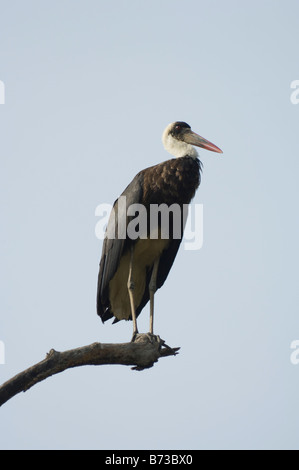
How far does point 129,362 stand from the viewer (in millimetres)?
7414

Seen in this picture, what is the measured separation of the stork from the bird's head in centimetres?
5

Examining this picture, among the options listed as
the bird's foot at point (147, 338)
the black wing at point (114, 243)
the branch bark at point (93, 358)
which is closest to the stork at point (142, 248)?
the black wing at point (114, 243)

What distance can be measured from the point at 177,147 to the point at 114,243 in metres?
1.58

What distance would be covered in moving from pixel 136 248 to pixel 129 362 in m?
1.90

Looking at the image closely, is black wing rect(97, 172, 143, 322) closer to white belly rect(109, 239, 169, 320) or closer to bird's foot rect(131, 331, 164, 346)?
white belly rect(109, 239, 169, 320)

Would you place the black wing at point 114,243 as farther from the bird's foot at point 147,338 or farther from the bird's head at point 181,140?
the bird's foot at point 147,338

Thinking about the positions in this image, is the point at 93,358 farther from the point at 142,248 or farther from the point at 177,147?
the point at 177,147

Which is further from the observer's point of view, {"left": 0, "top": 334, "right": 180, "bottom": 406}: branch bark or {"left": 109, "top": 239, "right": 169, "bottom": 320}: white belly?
{"left": 109, "top": 239, "right": 169, "bottom": 320}: white belly

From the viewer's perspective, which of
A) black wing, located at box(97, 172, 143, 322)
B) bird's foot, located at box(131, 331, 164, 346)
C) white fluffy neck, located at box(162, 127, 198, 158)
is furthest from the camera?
white fluffy neck, located at box(162, 127, 198, 158)

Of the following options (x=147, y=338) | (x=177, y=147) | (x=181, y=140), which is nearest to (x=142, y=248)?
(x=147, y=338)

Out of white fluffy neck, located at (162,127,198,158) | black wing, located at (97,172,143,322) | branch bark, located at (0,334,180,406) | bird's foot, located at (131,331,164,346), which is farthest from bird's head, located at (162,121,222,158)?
branch bark, located at (0,334,180,406)

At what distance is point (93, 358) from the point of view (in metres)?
6.93

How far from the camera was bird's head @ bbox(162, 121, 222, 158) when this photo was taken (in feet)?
31.8
